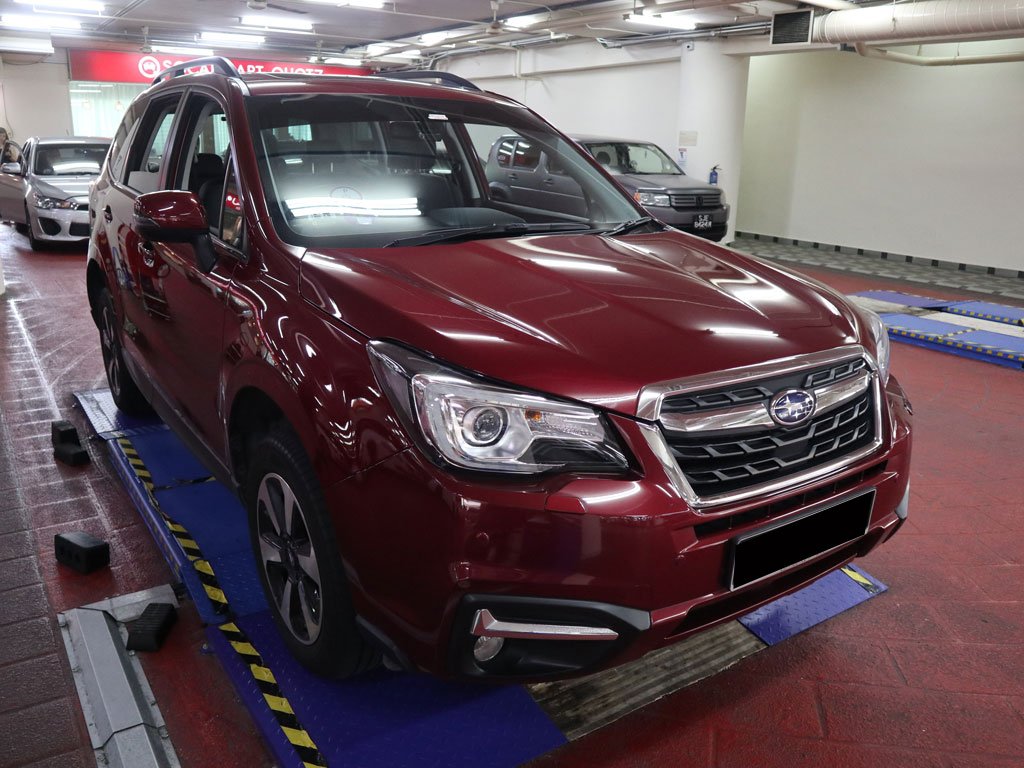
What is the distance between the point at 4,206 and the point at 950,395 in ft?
37.4

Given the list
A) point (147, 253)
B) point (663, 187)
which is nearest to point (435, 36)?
point (663, 187)

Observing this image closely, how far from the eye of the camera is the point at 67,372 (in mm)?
5074

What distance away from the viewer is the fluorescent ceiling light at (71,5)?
518 inches

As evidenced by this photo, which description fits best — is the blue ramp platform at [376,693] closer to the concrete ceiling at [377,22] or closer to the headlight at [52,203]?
the headlight at [52,203]

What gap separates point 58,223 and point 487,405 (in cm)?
968

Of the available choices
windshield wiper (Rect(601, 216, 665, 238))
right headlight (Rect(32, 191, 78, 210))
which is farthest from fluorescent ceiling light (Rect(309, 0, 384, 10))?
windshield wiper (Rect(601, 216, 665, 238))

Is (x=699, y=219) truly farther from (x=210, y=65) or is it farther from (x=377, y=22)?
(x=210, y=65)

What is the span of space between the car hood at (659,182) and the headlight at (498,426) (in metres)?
9.62

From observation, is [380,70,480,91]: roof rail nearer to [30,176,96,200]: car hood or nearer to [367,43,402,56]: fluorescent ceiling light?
[30,176,96,200]: car hood

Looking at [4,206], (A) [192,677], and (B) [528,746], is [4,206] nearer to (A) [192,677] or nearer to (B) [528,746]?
(A) [192,677]

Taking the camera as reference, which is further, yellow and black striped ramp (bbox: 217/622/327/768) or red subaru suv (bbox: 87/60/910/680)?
yellow and black striped ramp (bbox: 217/622/327/768)

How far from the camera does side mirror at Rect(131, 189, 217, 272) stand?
2.36 metres

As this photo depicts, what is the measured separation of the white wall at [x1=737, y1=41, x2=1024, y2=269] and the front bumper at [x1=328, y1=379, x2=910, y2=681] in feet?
34.7

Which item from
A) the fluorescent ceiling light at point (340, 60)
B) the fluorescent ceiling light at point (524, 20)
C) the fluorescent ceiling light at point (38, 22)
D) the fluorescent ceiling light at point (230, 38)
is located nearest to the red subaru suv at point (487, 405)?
the fluorescent ceiling light at point (524, 20)
